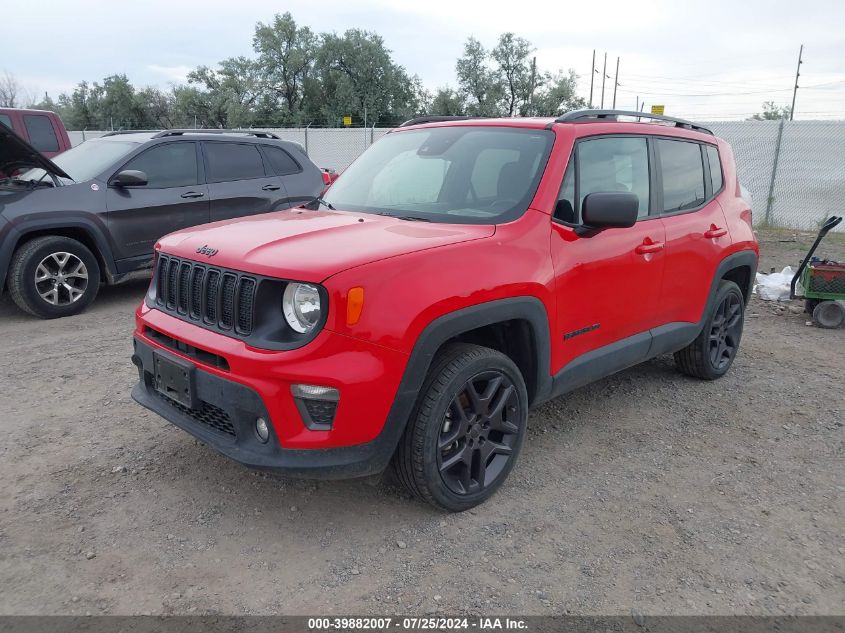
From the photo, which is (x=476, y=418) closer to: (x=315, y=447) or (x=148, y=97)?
(x=315, y=447)

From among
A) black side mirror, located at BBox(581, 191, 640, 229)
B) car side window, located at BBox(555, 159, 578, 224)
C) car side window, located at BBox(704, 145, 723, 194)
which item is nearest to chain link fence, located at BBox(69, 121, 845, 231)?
car side window, located at BBox(704, 145, 723, 194)

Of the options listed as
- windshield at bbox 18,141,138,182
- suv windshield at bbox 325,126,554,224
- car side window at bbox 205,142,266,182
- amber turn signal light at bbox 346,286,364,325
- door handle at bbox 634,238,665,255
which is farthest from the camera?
car side window at bbox 205,142,266,182

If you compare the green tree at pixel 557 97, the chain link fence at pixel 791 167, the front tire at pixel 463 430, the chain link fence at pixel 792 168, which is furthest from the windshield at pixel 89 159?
the green tree at pixel 557 97

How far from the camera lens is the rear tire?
472 cm

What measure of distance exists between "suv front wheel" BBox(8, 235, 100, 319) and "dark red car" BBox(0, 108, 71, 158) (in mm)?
5221

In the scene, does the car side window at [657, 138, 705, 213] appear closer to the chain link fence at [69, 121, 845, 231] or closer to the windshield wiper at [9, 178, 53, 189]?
the windshield wiper at [9, 178, 53, 189]

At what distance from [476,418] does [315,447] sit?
81 centimetres

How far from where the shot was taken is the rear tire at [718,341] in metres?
4.72

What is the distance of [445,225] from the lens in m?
3.21

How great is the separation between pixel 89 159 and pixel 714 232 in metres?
6.30

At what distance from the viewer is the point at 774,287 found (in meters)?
7.57

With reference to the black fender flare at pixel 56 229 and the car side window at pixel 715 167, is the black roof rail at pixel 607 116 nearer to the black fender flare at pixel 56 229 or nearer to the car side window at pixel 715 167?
the car side window at pixel 715 167

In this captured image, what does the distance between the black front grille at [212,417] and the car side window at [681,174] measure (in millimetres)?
2897

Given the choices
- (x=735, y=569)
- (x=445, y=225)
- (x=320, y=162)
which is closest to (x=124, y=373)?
(x=445, y=225)
